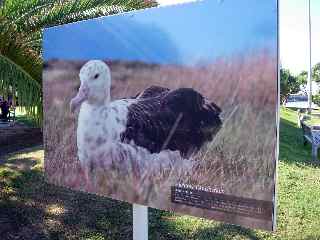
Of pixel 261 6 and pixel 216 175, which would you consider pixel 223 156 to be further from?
pixel 261 6

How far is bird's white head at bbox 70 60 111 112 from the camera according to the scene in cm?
373

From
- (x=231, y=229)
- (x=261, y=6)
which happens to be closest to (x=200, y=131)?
(x=261, y=6)

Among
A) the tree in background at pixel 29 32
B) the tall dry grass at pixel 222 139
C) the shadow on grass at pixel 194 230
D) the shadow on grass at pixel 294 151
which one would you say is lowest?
the shadow on grass at pixel 194 230

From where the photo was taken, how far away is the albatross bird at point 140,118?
3160 millimetres

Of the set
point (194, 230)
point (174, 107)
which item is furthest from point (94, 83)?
point (194, 230)

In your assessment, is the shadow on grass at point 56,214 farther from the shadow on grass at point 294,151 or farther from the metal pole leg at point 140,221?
the shadow on grass at point 294,151

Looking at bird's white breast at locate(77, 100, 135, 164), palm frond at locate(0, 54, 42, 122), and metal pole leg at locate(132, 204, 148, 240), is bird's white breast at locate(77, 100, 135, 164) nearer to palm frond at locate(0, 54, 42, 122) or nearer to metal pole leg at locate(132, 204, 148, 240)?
metal pole leg at locate(132, 204, 148, 240)

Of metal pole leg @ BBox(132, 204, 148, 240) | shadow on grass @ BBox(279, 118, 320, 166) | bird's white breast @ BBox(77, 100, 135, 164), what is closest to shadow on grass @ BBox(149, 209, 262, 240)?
metal pole leg @ BBox(132, 204, 148, 240)

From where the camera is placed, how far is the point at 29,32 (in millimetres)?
5520

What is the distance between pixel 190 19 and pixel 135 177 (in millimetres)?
1330

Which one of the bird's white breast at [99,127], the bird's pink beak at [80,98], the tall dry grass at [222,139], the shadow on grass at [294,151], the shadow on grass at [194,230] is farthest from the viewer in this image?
the shadow on grass at [294,151]

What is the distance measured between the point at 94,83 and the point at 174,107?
2.94ft

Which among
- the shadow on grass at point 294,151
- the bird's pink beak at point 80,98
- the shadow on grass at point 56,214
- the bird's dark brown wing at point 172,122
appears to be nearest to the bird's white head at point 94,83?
the bird's pink beak at point 80,98

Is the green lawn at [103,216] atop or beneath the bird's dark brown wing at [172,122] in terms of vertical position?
beneath
